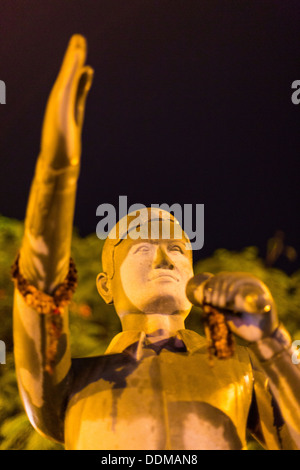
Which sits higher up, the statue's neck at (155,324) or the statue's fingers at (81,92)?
the statue's fingers at (81,92)

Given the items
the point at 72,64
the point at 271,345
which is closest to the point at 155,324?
the point at 271,345

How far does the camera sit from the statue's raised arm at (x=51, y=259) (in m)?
2.91

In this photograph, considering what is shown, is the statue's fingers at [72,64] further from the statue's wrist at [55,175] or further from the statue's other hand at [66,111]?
the statue's wrist at [55,175]

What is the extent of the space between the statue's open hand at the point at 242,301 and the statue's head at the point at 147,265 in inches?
25.0

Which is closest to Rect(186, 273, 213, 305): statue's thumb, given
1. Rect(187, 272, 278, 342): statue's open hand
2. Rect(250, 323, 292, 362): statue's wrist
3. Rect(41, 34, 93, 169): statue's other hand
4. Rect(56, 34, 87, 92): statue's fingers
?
Rect(187, 272, 278, 342): statue's open hand

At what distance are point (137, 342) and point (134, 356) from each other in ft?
0.35

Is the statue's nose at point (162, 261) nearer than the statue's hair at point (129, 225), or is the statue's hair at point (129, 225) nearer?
the statue's nose at point (162, 261)

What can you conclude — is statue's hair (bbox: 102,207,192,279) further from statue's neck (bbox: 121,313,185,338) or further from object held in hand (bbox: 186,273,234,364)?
object held in hand (bbox: 186,273,234,364)

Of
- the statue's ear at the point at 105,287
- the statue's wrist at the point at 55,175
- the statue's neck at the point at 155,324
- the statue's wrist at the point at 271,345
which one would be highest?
the statue's wrist at the point at 55,175

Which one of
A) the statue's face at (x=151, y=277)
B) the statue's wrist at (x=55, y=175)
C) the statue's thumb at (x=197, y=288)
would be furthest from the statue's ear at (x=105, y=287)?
the statue's wrist at (x=55, y=175)

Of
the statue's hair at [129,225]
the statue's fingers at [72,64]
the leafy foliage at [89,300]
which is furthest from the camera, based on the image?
the leafy foliage at [89,300]

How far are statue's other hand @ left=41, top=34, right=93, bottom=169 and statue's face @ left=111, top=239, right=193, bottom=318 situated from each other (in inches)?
55.6
